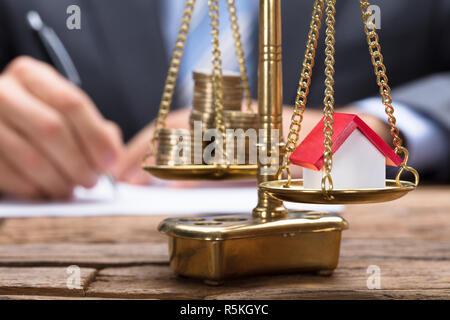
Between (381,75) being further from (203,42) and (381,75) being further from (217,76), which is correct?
(203,42)

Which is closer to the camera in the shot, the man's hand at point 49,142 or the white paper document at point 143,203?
the white paper document at point 143,203

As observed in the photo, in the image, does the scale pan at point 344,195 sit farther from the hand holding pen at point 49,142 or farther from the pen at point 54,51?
the pen at point 54,51

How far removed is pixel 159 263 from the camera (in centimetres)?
60

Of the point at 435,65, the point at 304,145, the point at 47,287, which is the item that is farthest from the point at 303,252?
the point at 435,65

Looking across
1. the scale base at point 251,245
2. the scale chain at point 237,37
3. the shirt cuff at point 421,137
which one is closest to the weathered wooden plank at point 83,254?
the scale base at point 251,245

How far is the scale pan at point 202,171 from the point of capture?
544mm

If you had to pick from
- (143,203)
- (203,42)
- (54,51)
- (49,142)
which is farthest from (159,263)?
(203,42)

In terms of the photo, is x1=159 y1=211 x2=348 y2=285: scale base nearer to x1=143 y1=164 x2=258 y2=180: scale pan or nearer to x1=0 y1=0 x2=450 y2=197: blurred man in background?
x1=143 y1=164 x2=258 y2=180: scale pan

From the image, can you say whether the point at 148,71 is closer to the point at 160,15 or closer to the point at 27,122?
the point at 160,15

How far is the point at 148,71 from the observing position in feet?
7.07

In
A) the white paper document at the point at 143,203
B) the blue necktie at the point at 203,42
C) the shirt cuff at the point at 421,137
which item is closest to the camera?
the white paper document at the point at 143,203

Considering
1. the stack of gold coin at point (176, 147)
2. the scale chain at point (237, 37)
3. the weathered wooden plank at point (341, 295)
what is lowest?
the weathered wooden plank at point (341, 295)

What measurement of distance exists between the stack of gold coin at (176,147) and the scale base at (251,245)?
68 millimetres

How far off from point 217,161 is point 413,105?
1232 millimetres
